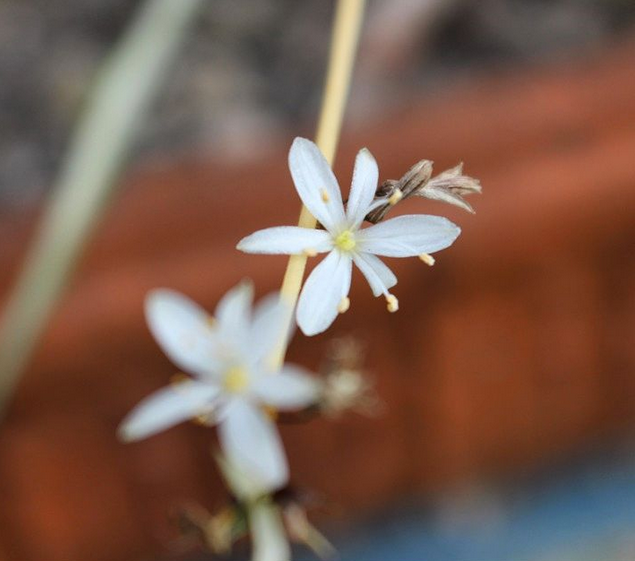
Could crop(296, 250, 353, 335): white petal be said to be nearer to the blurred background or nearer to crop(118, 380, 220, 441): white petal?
crop(118, 380, 220, 441): white petal

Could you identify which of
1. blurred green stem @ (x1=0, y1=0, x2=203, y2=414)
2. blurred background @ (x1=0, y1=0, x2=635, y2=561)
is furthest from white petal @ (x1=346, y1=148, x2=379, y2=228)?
blurred background @ (x1=0, y1=0, x2=635, y2=561)

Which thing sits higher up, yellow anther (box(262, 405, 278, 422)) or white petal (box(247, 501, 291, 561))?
yellow anther (box(262, 405, 278, 422))

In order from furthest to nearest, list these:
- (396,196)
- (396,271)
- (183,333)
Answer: (396,271) → (183,333) → (396,196)

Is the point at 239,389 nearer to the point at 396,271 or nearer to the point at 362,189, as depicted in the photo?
the point at 362,189

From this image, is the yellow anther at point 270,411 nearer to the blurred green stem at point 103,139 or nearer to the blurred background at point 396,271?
the blurred green stem at point 103,139

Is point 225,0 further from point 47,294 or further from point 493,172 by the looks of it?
point 47,294

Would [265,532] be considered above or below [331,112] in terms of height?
below

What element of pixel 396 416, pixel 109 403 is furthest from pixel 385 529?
pixel 109 403

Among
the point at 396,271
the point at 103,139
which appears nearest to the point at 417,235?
the point at 103,139
